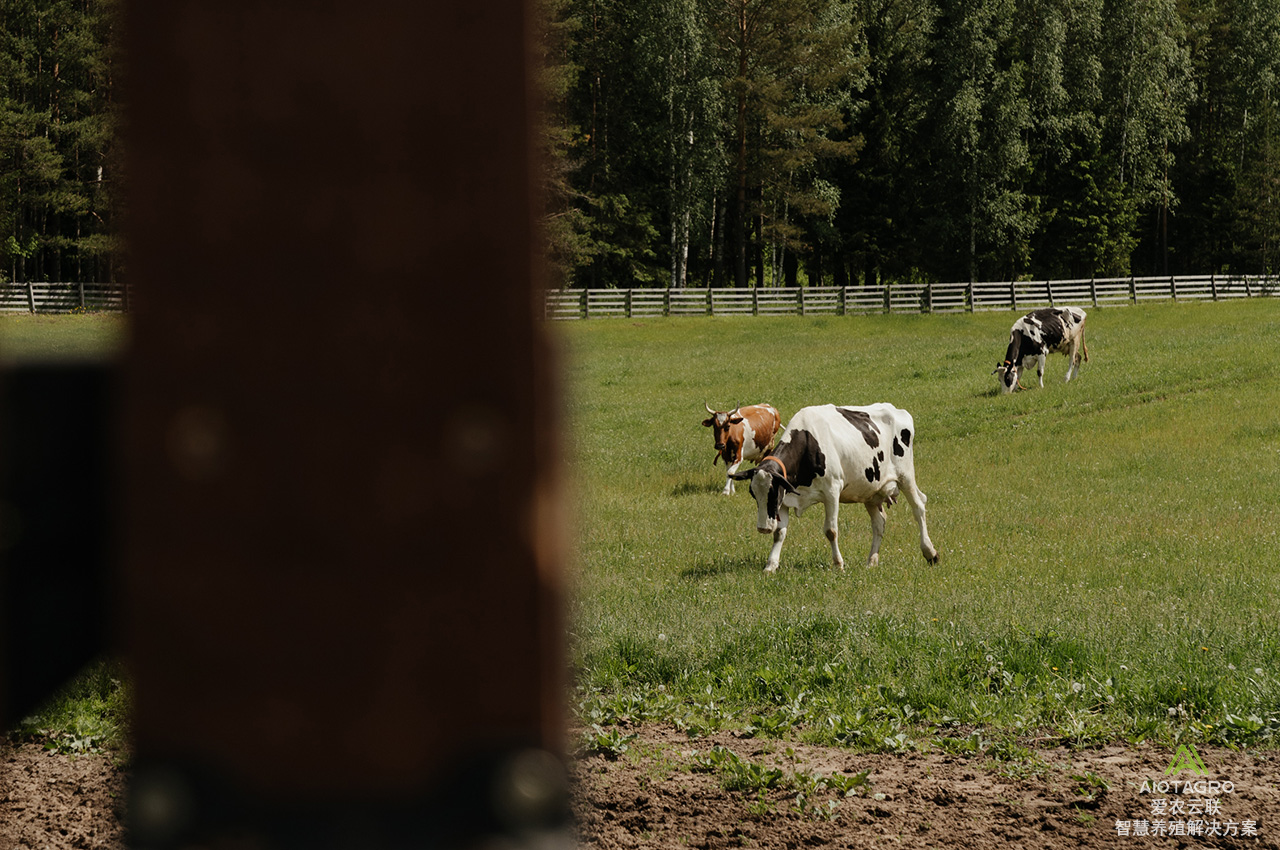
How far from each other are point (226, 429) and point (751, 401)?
2476 cm

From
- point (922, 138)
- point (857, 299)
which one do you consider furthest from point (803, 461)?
point (922, 138)

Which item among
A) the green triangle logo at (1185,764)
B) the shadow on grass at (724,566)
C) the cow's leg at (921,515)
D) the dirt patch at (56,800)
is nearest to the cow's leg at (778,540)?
the shadow on grass at (724,566)

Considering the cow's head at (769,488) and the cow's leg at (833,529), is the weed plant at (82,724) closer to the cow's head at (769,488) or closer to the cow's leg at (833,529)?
the cow's head at (769,488)

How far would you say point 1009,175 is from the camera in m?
55.7

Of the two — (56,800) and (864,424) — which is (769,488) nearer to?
(864,424)

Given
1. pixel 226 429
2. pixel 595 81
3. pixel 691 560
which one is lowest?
pixel 691 560

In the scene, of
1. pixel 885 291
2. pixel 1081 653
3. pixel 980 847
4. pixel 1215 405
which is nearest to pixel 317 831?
pixel 980 847

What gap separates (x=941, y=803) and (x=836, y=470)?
6.73 m

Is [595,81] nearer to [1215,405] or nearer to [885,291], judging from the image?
[885,291]

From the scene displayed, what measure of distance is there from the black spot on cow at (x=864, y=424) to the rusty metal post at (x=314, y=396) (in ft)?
37.5

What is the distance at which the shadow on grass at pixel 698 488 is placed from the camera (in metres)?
16.4

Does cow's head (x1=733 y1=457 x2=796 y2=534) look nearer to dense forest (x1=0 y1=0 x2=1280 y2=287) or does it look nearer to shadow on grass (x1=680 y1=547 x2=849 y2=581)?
shadow on grass (x1=680 y1=547 x2=849 y2=581)

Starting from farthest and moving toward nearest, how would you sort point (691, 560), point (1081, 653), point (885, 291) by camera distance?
point (885, 291) < point (691, 560) < point (1081, 653)

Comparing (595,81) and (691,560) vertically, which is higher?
(595,81)
